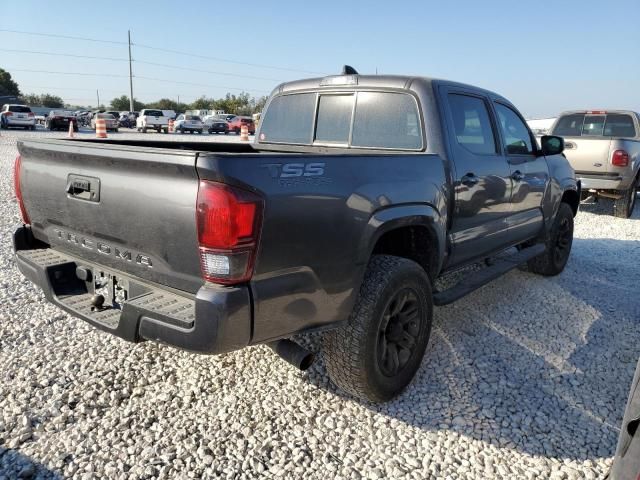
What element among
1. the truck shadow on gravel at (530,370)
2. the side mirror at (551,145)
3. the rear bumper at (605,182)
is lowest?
the truck shadow on gravel at (530,370)

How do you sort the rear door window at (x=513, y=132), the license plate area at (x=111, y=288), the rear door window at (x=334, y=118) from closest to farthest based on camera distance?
the license plate area at (x=111, y=288), the rear door window at (x=334, y=118), the rear door window at (x=513, y=132)

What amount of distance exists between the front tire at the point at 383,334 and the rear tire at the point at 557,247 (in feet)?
8.92

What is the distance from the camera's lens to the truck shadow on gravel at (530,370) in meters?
2.71

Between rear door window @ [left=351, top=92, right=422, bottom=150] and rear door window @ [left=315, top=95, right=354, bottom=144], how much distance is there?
0.26ft

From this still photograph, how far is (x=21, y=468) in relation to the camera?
2.24 metres

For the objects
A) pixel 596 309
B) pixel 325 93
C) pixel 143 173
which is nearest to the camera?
pixel 143 173

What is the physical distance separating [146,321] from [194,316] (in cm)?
28

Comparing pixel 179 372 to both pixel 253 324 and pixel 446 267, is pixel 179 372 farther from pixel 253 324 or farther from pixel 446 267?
pixel 446 267

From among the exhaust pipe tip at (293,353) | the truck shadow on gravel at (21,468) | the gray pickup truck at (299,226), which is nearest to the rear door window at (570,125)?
the gray pickup truck at (299,226)

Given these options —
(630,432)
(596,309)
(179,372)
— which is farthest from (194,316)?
(596,309)

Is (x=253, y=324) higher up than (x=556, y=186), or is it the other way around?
(x=556, y=186)

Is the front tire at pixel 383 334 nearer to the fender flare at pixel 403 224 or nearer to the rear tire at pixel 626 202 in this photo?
the fender flare at pixel 403 224

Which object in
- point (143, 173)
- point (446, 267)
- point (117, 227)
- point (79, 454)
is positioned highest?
point (143, 173)

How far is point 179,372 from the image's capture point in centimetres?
313
